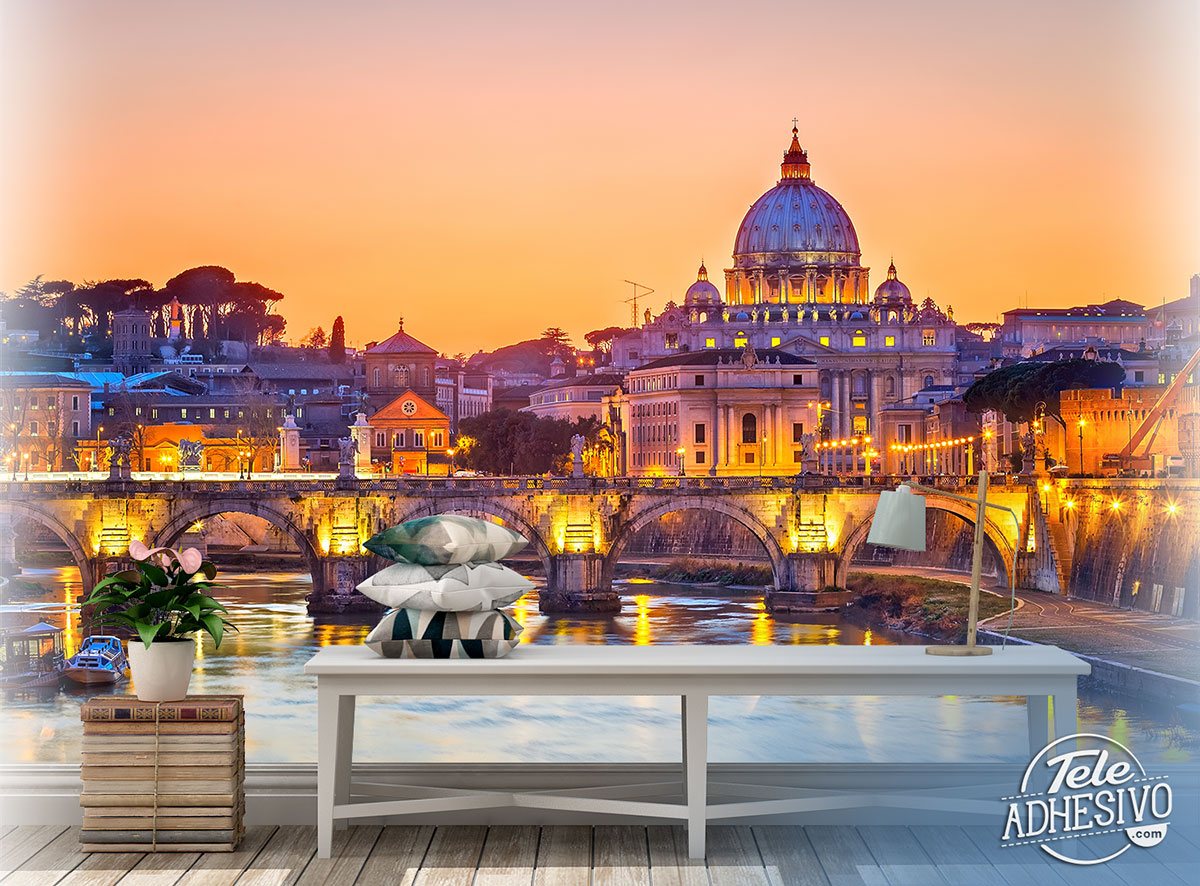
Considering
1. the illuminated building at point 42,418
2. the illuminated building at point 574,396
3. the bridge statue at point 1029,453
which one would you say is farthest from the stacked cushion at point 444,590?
the bridge statue at point 1029,453

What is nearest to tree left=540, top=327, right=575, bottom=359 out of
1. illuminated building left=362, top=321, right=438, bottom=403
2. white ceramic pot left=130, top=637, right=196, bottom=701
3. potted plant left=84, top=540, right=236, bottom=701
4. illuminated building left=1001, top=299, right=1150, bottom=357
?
illuminated building left=362, top=321, right=438, bottom=403

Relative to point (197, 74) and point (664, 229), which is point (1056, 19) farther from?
point (197, 74)

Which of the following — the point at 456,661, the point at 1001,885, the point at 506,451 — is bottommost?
the point at 1001,885

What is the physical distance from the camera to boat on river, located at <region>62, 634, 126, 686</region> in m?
11.4

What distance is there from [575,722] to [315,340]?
9.10 ft

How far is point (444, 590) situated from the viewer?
13.9ft

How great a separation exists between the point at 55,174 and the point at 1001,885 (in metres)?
4.79

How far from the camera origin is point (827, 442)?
962 inches

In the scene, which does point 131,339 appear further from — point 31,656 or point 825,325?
point 825,325

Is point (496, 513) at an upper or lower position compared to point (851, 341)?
lower

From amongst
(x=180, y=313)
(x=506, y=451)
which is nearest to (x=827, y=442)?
(x=506, y=451)

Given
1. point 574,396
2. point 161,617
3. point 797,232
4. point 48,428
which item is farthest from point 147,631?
point 797,232

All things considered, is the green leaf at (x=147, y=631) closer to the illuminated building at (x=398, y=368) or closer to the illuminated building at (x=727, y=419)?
the illuminated building at (x=398, y=368)

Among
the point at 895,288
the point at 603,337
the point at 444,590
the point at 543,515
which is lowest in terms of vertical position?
the point at 444,590
